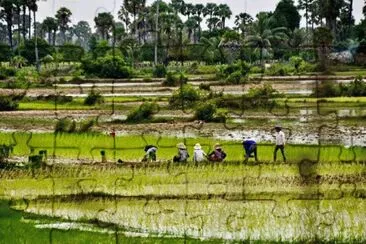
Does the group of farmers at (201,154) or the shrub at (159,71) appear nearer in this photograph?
the group of farmers at (201,154)

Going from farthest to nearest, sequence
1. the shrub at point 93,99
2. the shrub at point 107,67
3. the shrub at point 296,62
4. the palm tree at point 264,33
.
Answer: the shrub at point 107,67, the palm tree at point 264,33, the shrub at point 296,62, the shrub at point 93,99

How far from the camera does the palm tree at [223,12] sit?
2852 inches

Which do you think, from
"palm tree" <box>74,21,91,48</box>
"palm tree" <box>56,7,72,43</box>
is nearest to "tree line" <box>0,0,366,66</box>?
"palm tree" <box>56,7,72,43</box>

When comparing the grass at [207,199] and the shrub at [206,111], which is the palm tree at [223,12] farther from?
the grass at [207,199]

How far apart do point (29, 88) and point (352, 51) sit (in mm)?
17297

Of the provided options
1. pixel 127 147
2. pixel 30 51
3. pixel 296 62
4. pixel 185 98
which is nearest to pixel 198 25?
pixel 30 51

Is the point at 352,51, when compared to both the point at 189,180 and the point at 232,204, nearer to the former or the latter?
the point at 189,180

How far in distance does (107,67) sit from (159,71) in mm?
2740

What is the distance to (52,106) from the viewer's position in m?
25.8

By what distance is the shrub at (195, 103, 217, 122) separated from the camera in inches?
853

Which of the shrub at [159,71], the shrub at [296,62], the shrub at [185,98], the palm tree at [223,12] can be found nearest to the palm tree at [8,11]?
the shrub at [159,71]

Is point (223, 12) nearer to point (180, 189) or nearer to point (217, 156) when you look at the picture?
point (217, 156)

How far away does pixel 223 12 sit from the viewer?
2864 inches

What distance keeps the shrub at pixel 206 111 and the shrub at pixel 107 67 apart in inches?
617
